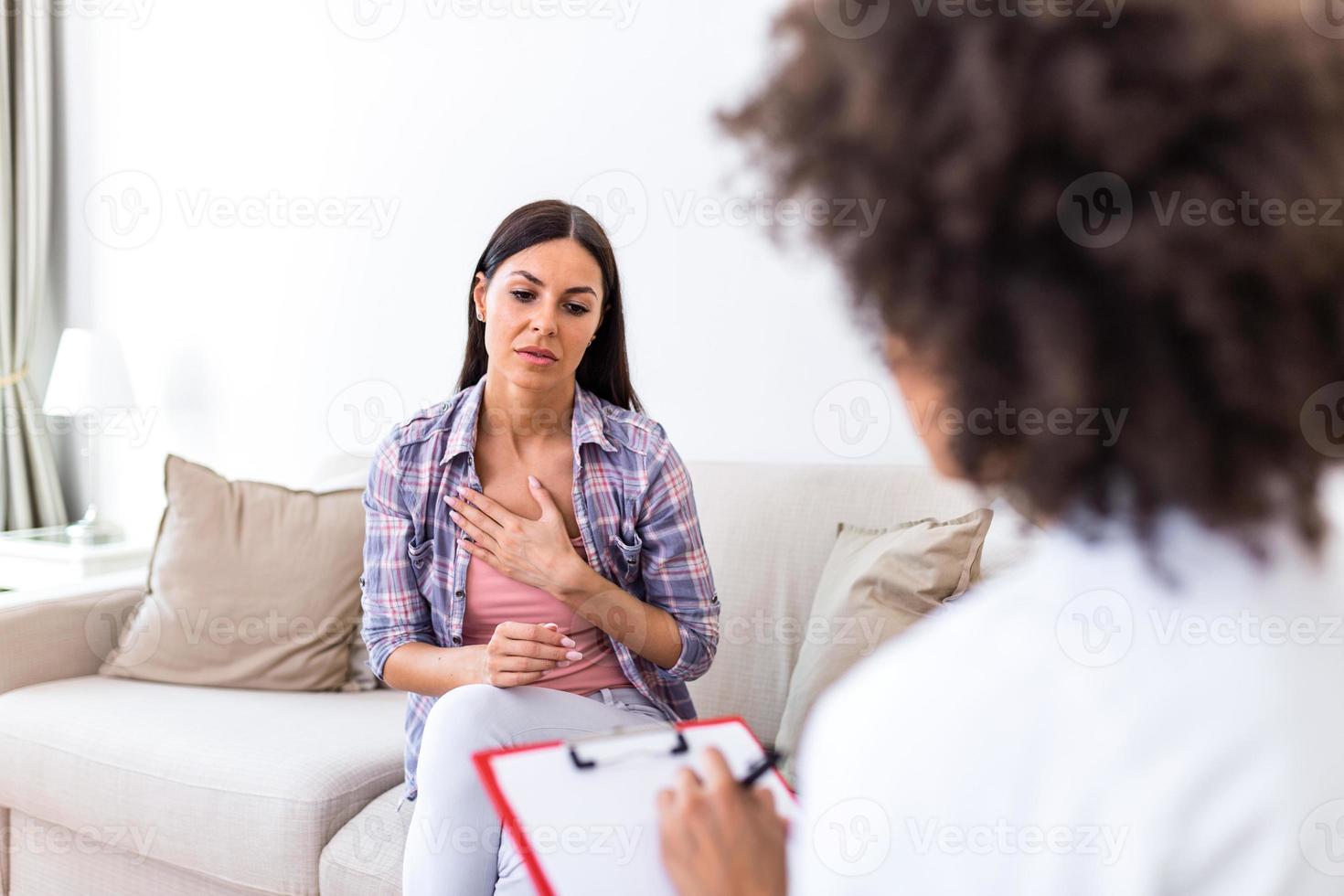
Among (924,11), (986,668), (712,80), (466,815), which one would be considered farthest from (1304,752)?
(712,80)

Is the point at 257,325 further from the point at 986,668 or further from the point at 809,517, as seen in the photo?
the point at 986,668

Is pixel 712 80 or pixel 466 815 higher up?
pixel 712 80

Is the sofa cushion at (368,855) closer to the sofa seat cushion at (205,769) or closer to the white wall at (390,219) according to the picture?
the sofa seat cushion at (205,769)

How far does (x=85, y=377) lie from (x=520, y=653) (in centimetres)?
238

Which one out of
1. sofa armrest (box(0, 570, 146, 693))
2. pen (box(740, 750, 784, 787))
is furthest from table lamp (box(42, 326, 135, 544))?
pen (box(740, 750, 784, 787))

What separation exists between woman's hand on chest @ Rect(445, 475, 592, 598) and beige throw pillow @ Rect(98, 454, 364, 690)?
71 centimetres

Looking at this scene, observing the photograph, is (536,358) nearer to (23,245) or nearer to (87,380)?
(87,380)

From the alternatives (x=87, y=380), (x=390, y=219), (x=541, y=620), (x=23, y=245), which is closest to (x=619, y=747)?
(x=541, y=620)

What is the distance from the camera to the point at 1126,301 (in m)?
0.50

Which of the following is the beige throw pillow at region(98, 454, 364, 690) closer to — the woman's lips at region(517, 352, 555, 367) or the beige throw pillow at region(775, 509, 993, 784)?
the woman's lips at region(517, 352, 555, 367)

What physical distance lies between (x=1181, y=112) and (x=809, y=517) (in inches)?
60.3

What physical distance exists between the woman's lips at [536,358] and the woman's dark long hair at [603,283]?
0.51 feet

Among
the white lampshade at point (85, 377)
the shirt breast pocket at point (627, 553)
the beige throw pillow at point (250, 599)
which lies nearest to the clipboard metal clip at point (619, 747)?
the shirt breast pocket at point (627, 553)

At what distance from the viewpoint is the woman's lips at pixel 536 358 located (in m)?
1.68
